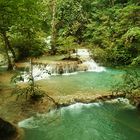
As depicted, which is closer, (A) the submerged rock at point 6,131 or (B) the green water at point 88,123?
(A) the submerged rock at point 6,131

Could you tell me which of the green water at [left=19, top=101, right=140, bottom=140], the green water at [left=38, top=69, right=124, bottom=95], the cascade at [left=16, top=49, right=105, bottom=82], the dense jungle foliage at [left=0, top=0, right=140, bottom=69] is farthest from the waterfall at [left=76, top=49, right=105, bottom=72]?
the green water at [left=19, top=101, right=140, bottom=140]

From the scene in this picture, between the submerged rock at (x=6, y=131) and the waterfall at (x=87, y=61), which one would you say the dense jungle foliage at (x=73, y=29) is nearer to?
the waterfall at (x=87, y=61)

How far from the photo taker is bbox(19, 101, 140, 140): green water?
27.1 ft

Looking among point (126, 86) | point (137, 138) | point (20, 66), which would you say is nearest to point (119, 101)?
point (126, 86)

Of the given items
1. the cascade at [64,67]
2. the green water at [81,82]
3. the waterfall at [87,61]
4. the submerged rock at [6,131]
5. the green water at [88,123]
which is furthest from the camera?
the waterfall at [87,61]

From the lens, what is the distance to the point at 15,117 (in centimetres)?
912

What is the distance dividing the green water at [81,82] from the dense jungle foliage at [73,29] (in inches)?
47.7

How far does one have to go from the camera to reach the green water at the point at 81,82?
40.7ft

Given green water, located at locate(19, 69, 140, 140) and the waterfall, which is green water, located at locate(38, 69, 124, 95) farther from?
the waterfall

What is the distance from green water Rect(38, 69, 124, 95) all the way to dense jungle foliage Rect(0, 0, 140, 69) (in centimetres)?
121

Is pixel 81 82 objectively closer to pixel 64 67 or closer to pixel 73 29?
pixel 64 67

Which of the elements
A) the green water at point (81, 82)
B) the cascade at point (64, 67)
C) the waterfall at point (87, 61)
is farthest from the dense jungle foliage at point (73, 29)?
the green water at point (81, 82)

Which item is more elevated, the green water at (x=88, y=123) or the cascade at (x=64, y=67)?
the cascade at (x=64, y=67)

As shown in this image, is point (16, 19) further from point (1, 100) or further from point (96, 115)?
point (96, 115)
